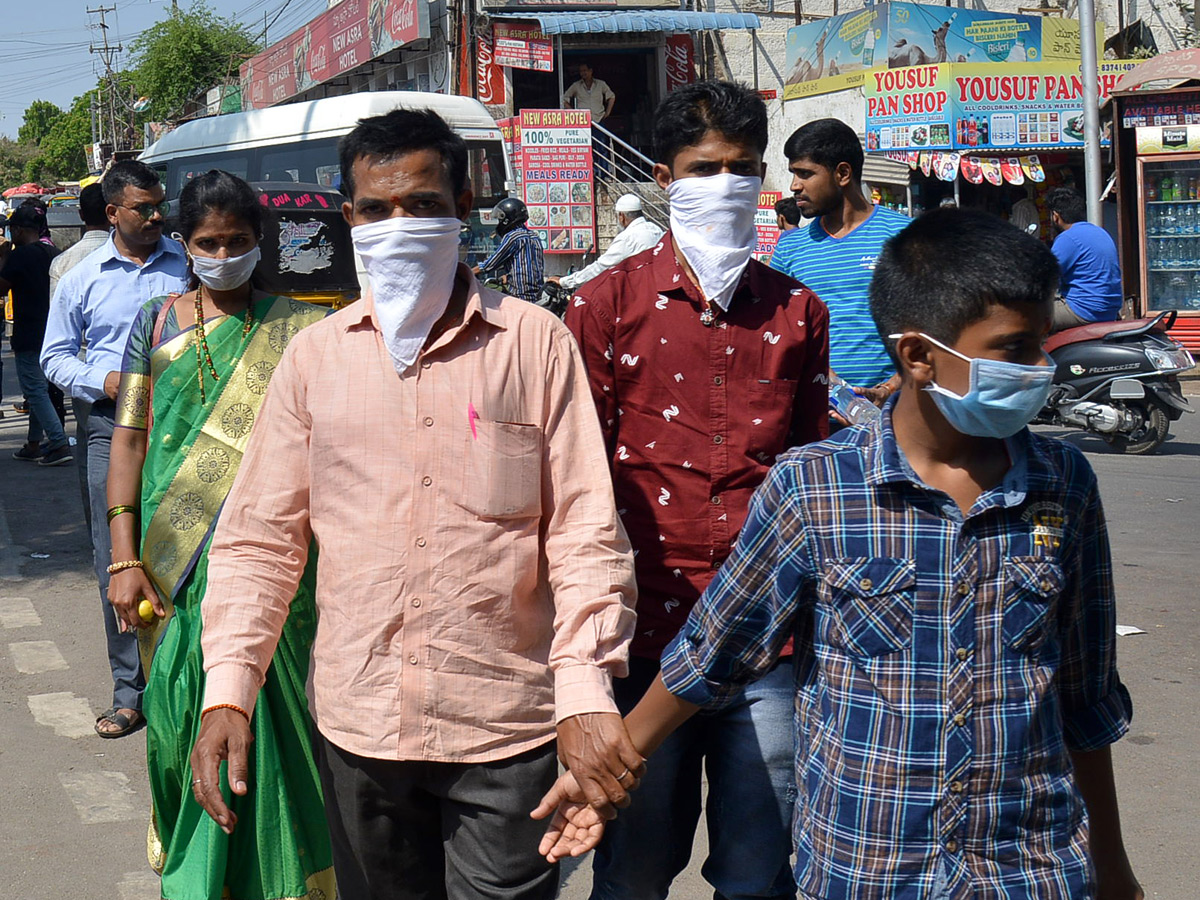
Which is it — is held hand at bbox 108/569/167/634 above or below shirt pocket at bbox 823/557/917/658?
below

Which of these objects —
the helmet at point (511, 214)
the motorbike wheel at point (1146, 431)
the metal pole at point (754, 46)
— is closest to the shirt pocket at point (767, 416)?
the motorbike wheel at point (1146, 431)

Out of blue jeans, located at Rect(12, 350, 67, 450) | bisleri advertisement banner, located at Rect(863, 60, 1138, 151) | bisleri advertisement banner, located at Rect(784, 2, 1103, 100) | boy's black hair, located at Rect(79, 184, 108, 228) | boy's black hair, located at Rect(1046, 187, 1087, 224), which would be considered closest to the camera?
boy's black hair, located at Rect(79, 184, 108, 228)

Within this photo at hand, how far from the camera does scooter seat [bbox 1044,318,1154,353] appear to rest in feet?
31.9

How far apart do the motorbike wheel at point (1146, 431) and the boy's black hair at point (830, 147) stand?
6.52m

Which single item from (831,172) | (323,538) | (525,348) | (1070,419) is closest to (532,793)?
(323,538)

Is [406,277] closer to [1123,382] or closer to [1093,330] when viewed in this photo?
[1123,382]

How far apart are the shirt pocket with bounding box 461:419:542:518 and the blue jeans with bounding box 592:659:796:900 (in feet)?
1.88

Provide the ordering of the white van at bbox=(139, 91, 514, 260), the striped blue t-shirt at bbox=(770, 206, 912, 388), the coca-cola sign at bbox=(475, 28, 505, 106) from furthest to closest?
the coca-cola sign at bbox=(475, 28, 505, 106) < the white van at bbox=(139, 91, 514, 260) < the striped blue t-shirt at bbox=(770, 206, 912, 388)

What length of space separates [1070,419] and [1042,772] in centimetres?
828

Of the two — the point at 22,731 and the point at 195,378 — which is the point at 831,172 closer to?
the point at 195,378

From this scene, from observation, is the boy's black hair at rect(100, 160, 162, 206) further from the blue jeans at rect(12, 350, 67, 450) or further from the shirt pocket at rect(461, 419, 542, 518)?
the blue jeans at rect(12, 350, 67, 450)

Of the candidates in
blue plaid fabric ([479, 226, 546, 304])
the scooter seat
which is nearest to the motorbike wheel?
the scooter seat

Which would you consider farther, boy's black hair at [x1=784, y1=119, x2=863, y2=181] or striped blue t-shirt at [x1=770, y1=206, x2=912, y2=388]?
boy's black hair at [x1=784, y1=119, x2=863, y2=181]

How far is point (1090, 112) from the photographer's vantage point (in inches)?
554
